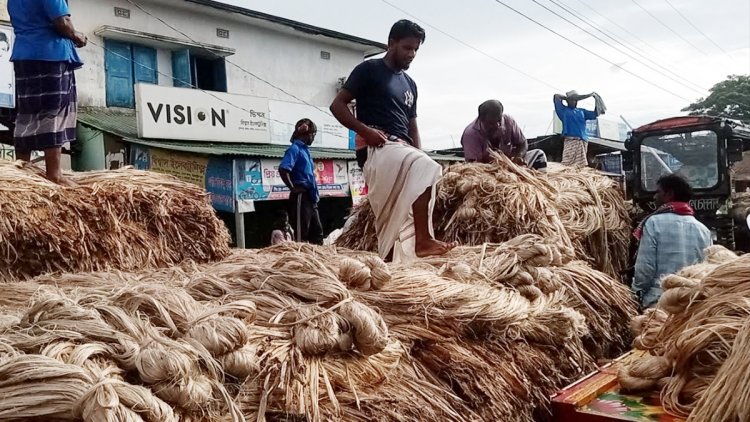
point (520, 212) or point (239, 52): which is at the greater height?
point (239, 52)

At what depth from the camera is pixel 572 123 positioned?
9.50m

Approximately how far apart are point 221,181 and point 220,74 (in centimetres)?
490

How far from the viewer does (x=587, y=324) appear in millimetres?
2979

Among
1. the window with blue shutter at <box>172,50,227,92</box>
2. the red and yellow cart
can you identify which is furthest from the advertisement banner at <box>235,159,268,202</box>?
the red and yellow cart

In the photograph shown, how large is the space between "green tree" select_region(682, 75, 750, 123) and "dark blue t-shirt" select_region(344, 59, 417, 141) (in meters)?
36.3

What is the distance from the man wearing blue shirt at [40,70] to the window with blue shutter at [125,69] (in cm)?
1108

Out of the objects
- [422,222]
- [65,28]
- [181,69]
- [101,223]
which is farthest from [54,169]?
[181,69]

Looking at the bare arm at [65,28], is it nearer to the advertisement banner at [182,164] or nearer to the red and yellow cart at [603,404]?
the red and yellow cart at [603,404]

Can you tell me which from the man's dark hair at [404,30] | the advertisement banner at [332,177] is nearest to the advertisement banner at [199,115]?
the advertisement banner at [332,177]

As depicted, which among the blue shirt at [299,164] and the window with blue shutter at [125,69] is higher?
the window with blue shutter at [125,69]

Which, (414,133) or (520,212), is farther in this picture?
(414,133)

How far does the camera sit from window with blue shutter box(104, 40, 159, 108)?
45.6 ft

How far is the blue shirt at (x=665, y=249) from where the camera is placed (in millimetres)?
4312

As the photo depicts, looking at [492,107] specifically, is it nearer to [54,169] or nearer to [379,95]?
[379,95]
